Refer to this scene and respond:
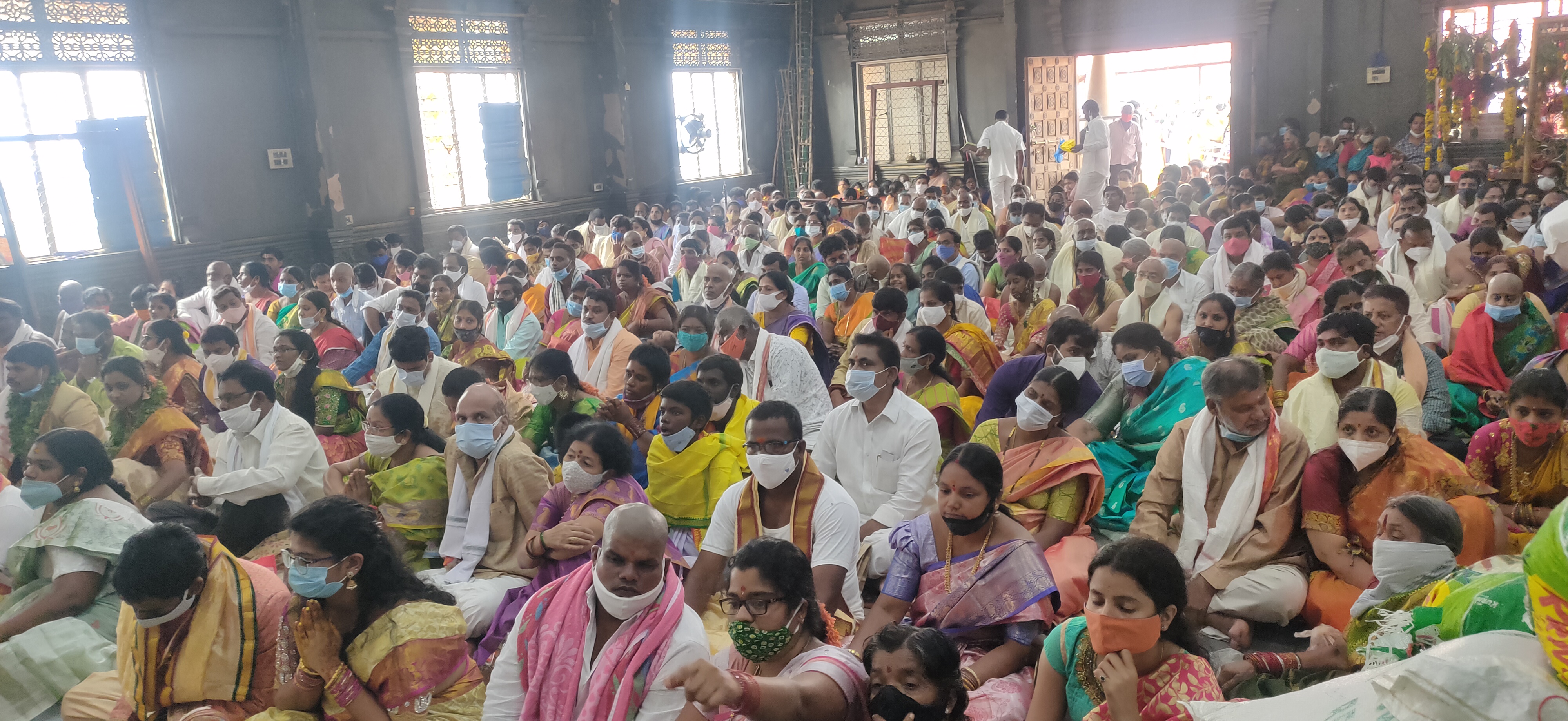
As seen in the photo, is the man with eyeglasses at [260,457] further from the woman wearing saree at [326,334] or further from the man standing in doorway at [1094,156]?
the man standing in doorway at [1094,156]

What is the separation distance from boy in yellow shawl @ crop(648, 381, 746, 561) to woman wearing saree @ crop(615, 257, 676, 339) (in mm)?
2607

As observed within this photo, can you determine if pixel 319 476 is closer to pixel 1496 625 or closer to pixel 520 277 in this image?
pixel 520 277

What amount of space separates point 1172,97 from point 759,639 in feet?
55.5

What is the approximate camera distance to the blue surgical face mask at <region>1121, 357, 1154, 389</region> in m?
4.34

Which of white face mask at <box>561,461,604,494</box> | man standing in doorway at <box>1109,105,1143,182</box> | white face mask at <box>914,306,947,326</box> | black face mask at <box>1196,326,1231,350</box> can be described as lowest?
white face mask at <box>561,461,604,494</box>

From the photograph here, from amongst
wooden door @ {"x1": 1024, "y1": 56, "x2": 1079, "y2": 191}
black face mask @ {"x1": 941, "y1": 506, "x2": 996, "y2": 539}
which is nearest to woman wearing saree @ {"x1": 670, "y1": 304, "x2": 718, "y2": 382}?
black face mask @ {"x1": 941, "y1": 506, "x2": 996, "y2": 539}

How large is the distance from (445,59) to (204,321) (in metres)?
6.00

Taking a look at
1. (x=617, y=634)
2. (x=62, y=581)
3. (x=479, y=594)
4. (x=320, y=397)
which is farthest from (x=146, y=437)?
(x=617, y=634)

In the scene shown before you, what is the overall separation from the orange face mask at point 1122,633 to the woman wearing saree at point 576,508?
1517 mm

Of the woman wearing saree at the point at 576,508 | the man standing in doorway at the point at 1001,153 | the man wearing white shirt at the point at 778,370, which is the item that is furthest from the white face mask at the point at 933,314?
the man standing in doorway at the point at 1001,153

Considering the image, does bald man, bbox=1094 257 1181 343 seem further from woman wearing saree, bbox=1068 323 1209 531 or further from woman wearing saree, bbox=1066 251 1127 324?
woman wearing saree, bbox=1068 323 1209 531

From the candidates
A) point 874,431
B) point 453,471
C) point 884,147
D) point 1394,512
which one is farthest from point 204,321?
point 884,147

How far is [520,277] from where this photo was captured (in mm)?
7598

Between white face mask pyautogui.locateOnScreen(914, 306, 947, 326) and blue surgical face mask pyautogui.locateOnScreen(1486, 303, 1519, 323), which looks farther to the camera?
white face mask pyautogui.locateOnScreen(914, 306, 947, 326)
